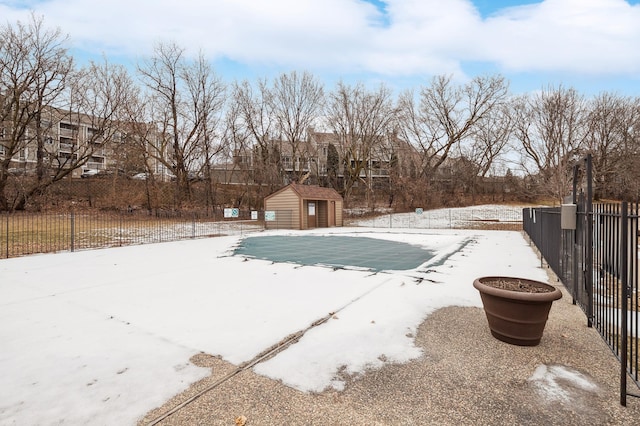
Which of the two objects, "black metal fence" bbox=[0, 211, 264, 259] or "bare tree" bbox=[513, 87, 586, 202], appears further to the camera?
"bare tree" bbox=[513, 87, 586, 202]

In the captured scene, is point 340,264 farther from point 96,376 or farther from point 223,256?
point 96,376

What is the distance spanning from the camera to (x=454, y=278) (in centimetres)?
629

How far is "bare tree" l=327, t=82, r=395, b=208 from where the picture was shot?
96.0ft

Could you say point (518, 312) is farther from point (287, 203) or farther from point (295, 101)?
point (295, 101)

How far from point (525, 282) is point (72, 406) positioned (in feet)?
13.7

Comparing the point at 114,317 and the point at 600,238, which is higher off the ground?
the point at 600,238

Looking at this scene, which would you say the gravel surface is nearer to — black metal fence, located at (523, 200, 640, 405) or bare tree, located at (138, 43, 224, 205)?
black metal fence, located at (523, 200, 640, 405)

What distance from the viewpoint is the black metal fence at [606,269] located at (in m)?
2.44

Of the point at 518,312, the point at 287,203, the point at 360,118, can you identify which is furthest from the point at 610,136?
the point at 518,312

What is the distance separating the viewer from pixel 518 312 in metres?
3.16

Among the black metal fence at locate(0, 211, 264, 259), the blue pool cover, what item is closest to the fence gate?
the blue pool cover

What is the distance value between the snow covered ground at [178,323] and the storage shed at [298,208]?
11652mm

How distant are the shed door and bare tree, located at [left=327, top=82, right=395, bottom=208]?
9673 mm


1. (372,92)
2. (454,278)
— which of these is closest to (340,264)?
(454,278)
